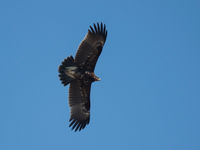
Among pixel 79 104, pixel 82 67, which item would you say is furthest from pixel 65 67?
pixel 79 104

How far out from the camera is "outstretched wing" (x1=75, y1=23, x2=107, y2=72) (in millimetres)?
15195

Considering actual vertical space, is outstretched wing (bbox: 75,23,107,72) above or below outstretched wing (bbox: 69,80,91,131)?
above

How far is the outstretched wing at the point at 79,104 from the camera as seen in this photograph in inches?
632

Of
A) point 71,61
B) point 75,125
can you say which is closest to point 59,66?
point 71,61

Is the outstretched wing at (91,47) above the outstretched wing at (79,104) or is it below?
above

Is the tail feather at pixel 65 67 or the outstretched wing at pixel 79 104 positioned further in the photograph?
the outstretched wing at pixel 79 104

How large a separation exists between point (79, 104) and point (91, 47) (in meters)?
2.55

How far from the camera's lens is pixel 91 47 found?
50.0 ft

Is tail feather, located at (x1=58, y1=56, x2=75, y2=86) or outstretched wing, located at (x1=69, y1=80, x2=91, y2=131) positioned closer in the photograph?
tail feather, located at (x1=58, y1=56, x2=75, y2=86)

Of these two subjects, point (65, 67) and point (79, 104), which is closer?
point (65, 67)

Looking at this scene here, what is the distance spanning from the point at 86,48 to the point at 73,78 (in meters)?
1.30

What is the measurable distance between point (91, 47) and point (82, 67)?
86 cm

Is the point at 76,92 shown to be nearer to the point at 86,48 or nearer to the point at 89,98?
the point at 89,98

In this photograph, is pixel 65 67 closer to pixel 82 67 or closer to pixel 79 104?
pixel 82 67
